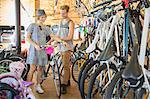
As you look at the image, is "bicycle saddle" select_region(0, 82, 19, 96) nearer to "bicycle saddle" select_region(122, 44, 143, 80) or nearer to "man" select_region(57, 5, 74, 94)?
"bicycle saddle" select_region(122, 44, 143, 80)

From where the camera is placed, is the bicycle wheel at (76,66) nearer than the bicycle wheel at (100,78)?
No

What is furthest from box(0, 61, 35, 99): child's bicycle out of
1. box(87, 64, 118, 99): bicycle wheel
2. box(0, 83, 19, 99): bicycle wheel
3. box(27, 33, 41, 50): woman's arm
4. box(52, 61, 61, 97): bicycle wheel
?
box(52, 61, 61, 97): bicycle wheel

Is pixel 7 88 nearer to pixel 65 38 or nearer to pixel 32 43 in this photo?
pixel 32 43

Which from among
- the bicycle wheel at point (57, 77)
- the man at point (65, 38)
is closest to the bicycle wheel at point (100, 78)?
the bicycle wheel at point (57, 77)

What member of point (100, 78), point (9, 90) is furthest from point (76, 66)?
point (9, 90)

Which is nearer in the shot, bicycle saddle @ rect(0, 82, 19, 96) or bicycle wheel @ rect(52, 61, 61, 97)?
bicycle saddle @ rect(0, 82, 19, 96)

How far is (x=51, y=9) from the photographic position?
991 cm

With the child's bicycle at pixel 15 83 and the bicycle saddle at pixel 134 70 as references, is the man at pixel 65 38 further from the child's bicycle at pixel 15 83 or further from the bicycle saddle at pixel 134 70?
the bicycle saddle at pixel 134 70

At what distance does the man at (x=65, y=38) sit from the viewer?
195 inches

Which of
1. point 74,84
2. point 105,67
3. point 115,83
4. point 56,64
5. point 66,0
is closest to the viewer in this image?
point 115,83

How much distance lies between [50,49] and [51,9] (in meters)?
4.92

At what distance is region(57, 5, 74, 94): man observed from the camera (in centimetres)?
496

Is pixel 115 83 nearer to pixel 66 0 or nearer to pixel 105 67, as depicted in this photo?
pixel 105 67

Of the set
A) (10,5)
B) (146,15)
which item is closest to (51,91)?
(146,15)
